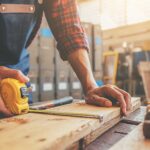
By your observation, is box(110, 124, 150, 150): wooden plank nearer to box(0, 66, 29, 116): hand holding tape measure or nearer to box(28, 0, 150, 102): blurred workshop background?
box(0, 66, 29, 116): hand holding tape measure

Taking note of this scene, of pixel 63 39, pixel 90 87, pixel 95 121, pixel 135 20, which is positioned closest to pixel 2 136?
pixel 95 121

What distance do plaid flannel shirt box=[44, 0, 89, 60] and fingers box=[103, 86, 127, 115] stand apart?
389 mm

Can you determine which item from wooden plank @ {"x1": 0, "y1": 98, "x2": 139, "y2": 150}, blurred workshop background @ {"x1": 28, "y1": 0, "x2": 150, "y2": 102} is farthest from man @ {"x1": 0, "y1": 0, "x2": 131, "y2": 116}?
blurred workshop background @ {"x1": 28, "y1": 0, "x2": 150, "y2": 102}

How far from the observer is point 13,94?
2.97 feet

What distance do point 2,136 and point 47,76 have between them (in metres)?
3.23

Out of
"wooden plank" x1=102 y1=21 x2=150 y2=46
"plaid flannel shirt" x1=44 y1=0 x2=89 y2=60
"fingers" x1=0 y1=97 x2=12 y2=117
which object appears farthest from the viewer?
"wooden plank" x1=102 y1=21 x2=150 y2=46

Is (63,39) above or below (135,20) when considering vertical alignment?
below

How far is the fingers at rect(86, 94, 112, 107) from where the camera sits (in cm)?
110

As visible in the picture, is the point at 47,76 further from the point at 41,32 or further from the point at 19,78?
the point at 19,78

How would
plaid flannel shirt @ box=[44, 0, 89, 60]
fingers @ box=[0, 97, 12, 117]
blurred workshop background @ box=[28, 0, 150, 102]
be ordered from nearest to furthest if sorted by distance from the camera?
fingers @ box=[0, 97, 12, 117], plaid flannel shirt @ box=[44, 0, 89, 60], blurred workshop background @ box=[28, 0, 150, 102]

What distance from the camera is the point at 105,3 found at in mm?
6145

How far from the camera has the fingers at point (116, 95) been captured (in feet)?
3.57

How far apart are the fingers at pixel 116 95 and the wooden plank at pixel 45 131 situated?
0.18 meters

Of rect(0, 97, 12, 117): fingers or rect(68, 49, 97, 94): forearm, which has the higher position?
rect(68, 49, 97, 94): forearm
